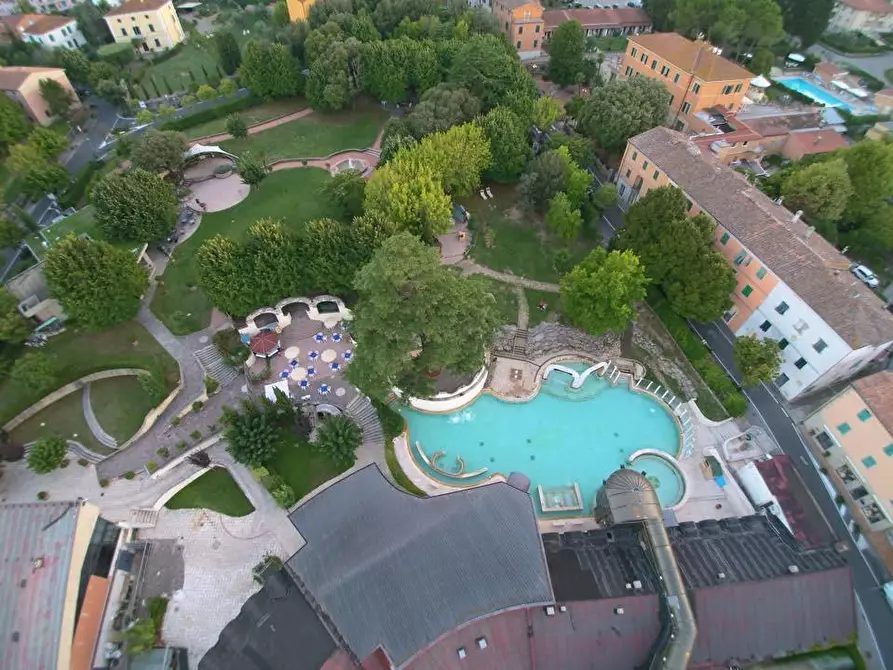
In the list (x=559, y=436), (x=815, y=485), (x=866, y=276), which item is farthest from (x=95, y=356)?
(x=866, y=276)

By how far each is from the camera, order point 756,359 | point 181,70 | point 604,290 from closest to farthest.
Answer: point 756,359 → point 604,290 → point 181,70

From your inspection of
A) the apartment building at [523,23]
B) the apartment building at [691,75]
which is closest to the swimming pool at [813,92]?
the apartment building at [691,75]

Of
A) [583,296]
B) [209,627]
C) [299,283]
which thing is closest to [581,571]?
[583,296]

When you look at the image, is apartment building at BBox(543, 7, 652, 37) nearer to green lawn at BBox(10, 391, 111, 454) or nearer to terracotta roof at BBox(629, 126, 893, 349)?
terracotta roof at BBox(629, 126, 893, 349)

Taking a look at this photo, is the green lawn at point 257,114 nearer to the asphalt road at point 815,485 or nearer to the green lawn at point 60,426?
the green lawn at point 60,426

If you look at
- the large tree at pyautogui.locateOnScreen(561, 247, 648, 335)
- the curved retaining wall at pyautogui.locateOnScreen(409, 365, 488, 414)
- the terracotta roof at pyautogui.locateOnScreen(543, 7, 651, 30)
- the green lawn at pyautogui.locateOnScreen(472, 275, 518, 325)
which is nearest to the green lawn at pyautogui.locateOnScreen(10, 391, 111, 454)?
the curved retaining wall at pyautogui.locateOnScreen(409, 365, 488, 414)

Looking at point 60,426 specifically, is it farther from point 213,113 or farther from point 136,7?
point 136,7
